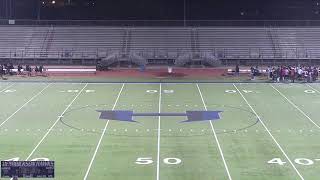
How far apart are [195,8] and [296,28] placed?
7.87 m

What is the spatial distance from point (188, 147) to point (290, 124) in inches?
213

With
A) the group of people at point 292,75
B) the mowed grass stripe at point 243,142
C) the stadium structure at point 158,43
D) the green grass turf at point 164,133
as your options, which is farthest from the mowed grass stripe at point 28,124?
the stadium structure at point 158,43

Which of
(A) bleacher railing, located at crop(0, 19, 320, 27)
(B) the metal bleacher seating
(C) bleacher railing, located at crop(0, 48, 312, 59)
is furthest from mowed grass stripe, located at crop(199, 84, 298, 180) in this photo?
(A) bleacher railing, located at crop(0, 19, 320, 27)

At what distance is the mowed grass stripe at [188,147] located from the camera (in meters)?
17.9

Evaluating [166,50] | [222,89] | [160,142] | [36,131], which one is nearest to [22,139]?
[36,131]

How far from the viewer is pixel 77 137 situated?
22.2 metres

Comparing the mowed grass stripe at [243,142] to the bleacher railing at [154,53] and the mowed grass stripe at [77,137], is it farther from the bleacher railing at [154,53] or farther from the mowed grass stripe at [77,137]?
the bleacher railing at [154,53]

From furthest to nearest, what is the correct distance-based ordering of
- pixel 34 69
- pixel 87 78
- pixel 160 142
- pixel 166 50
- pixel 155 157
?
pixel 166 50, pixel 34 69, pixel 87 78, pixel 160 142, pixel 155 157

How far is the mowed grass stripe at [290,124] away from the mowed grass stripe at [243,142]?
424mm

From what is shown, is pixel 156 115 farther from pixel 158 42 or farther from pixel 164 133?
pixel 158 42

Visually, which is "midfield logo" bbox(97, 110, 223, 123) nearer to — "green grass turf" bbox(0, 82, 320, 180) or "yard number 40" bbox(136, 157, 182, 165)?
"green grass turf" bbox(0, 82, 320, 180)

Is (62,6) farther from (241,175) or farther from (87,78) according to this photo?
(241,175)

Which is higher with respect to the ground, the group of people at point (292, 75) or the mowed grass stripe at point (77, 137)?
the group of people at point (292, 75)

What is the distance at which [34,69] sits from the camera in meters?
40.6
